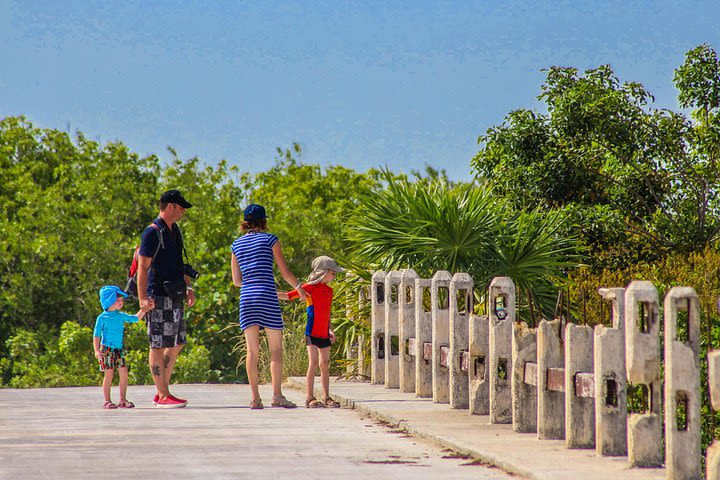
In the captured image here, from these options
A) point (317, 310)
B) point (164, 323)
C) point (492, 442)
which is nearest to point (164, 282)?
point (164, 323)

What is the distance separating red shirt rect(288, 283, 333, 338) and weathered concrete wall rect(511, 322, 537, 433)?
9.57ft

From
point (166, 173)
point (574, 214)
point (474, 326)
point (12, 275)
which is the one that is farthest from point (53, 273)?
point (474, 326)

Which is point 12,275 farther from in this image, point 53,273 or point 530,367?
point 530,367

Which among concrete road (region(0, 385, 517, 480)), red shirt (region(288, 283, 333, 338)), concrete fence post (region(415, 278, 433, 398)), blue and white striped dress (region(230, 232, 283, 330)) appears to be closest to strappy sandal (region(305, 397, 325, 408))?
concrete road (region(0, 385, 517, 480))

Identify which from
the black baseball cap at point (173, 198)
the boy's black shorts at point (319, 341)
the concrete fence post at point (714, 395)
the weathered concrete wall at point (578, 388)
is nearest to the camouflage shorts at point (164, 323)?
the black baseball cap at point (173, 198)

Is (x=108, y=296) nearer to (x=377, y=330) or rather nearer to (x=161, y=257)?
(x=161, y=257)

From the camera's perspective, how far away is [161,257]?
469 inches

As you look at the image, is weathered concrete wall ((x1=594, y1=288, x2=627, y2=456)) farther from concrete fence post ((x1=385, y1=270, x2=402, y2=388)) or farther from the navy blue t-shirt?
concrete fence post ((x1=385, y1=270, x2=402, y2=388))

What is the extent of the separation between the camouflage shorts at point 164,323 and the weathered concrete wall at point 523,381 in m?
3.69

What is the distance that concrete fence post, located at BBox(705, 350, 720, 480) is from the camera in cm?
680

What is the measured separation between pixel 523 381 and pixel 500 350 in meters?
0.66

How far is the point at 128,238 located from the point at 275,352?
19602 millimetres

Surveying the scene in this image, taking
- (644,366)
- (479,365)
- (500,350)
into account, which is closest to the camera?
(644,366)

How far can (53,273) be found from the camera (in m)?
30.2
